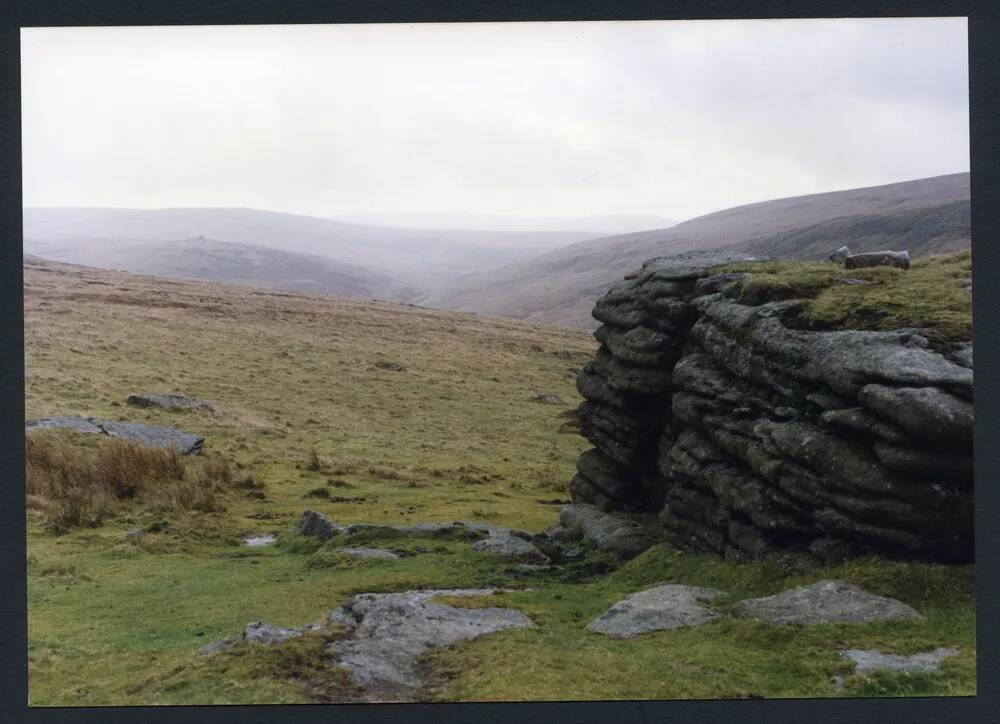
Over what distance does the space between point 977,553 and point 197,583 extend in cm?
1744

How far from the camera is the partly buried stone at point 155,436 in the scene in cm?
3269

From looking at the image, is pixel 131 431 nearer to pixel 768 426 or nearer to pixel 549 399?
pixel 768 426

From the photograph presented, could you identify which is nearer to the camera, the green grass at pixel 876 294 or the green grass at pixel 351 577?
Result: the green grass at pixel 351 577

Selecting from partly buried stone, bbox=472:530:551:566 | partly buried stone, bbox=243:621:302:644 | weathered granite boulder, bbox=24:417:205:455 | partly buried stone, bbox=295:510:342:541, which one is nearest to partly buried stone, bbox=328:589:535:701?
partly buried stone, bbox=243:621:302:644

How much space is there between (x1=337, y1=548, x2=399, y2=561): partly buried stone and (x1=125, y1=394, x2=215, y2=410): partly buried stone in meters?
24.4

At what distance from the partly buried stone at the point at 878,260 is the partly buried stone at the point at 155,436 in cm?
2413

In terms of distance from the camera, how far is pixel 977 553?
15.4 meters

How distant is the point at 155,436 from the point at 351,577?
662 inches

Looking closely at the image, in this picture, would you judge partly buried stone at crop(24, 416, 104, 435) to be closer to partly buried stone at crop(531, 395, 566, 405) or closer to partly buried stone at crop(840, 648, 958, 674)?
partly buried stone at crop(840, 648, 958, 674)

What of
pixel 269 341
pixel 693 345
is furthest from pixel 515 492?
pixel 269 341

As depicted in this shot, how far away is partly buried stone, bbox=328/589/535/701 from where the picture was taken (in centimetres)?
1482

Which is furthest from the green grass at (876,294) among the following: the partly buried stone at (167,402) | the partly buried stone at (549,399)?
the partly buried stone at (549,399)

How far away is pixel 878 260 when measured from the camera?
74.7 ft

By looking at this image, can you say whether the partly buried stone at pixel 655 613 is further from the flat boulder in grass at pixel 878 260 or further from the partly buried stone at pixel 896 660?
the flat boulder in grass at pixel 878 260
